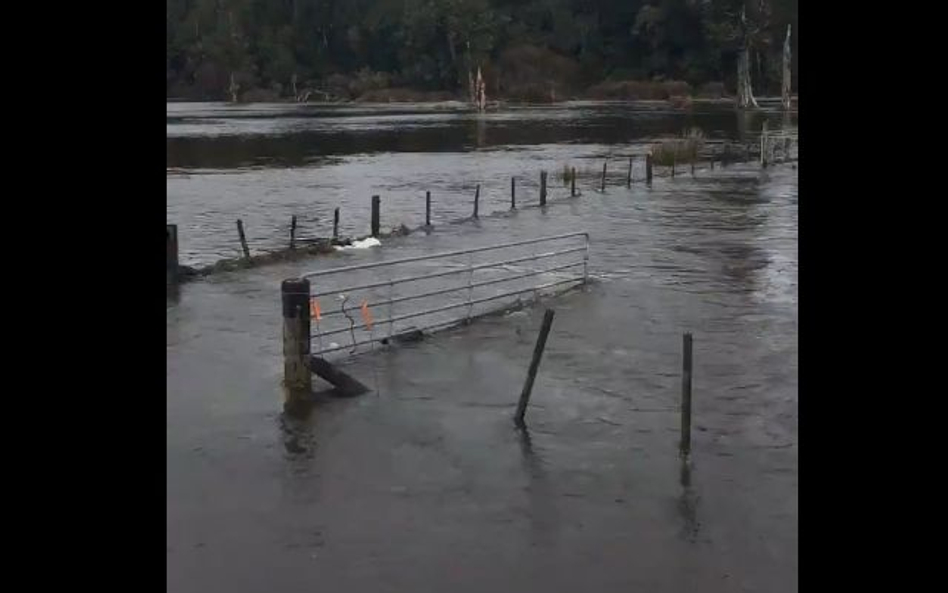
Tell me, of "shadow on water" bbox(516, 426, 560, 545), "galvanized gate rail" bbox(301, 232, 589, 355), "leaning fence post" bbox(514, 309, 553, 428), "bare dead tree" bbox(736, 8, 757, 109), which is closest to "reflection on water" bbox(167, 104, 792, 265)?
"bare dead tree" bbox(736, 8, 757, 109)

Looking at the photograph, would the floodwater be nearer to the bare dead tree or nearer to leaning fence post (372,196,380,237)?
leaning fence post (372,196,380,237)

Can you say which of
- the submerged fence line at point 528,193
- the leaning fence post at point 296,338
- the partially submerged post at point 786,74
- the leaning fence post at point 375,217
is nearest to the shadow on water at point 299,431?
the leaning fence post at point 296,338

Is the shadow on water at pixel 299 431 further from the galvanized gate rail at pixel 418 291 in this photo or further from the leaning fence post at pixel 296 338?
the galvanized gate rail at pixel 418 291

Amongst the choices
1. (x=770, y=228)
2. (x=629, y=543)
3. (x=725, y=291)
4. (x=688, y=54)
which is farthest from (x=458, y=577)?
(x=688, y=54)

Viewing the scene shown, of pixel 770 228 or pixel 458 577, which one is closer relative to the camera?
pixel 458 577

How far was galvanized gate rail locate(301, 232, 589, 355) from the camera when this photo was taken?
14353mm

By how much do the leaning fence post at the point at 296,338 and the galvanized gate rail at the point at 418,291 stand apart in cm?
73

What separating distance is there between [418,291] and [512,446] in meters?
8.38

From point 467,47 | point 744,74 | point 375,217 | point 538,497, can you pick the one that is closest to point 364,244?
point 375,217

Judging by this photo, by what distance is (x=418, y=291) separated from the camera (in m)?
18.7
